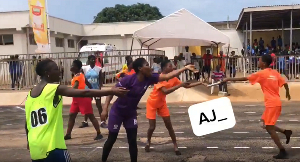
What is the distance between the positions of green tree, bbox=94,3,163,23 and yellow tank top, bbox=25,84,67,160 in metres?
60.8

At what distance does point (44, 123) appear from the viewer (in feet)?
12.0

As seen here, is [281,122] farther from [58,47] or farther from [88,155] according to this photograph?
[58,47]

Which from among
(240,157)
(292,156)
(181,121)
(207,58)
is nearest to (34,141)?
(240,157)

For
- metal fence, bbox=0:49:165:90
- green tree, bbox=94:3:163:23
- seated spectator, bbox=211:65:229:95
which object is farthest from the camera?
green tree, bbox=94:3:163:23

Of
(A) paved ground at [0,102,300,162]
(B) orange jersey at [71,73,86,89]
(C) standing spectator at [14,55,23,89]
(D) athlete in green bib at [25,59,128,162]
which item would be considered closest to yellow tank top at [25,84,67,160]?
(D) athlete in green bib at [25,59,128,162]

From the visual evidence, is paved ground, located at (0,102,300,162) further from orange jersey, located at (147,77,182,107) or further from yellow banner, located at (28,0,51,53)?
yellow banner, located at (28,0,51,53)

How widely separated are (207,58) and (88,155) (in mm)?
11589

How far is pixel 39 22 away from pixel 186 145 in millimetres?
14264

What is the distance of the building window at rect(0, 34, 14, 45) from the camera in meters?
28.7

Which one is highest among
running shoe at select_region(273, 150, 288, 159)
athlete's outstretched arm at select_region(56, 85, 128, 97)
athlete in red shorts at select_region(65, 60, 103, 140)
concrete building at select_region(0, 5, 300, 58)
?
concrete building at select_region(0, 5, 300, 58)

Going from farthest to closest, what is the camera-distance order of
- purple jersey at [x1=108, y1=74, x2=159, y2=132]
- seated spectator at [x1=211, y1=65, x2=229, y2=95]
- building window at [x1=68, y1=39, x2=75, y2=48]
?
1. building window at [x1=68, y1=39, x2=75, y2=48]
2. seated spectator at [x1=211, y1=65, x2=229, y2=95]
3. purple jersey at [x1=108, y1=74, x2=159, y2=132]

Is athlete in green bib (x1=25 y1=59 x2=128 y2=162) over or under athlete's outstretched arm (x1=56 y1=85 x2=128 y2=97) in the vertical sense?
under

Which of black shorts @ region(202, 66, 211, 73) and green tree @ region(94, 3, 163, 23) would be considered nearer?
black shorts @ region(202, 66, 211, 73)

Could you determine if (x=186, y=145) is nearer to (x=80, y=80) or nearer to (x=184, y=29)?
(x=80, y=80)
